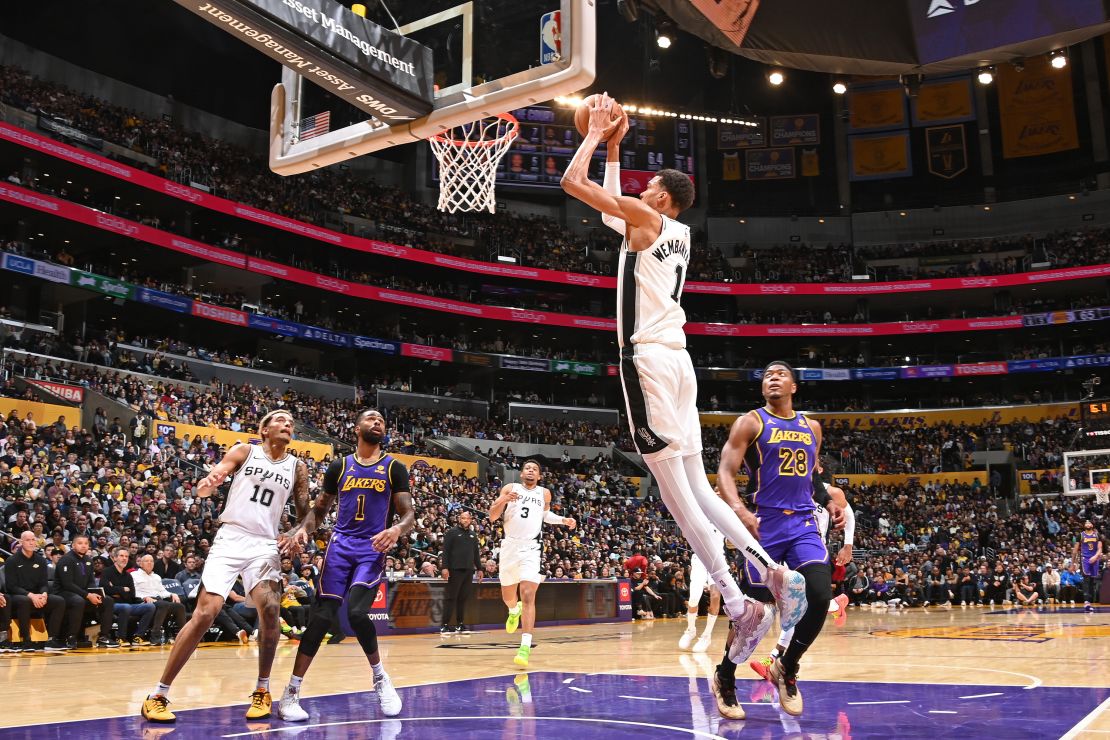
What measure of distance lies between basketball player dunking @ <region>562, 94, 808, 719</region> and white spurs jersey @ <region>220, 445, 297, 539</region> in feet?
9.44

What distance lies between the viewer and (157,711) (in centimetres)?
582

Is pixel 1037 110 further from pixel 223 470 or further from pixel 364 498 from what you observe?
pixel 223 470

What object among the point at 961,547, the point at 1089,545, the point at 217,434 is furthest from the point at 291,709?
the point at 961,547

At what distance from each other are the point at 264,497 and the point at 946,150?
4736 cm

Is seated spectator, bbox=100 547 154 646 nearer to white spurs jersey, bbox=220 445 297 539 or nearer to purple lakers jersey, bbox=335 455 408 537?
white spurs jersey, bbox=220 445 297 539

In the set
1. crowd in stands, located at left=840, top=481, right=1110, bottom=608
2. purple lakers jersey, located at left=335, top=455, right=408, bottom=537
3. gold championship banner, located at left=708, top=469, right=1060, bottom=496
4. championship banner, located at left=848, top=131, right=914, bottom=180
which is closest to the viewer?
purple lakers jersey, located at left=335, top=455, right=408, bottom=537

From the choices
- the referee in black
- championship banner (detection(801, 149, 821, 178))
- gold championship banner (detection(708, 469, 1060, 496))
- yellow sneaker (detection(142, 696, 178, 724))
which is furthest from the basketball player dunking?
championship banner (detection(801, 149, 821, 178))

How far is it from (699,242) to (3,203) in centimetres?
3181

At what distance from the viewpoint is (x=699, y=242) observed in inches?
1944

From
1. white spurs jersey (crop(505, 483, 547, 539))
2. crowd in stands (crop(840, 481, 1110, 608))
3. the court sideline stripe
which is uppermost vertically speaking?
white spurs jersey (crop(505, 483, 547, 539))

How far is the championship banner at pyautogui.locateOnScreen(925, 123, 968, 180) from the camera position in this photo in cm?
4662

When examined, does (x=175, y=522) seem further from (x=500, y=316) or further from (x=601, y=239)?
(x=601, y=239)

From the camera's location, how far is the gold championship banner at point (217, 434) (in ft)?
79.9

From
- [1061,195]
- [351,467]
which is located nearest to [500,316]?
[1061,195]
